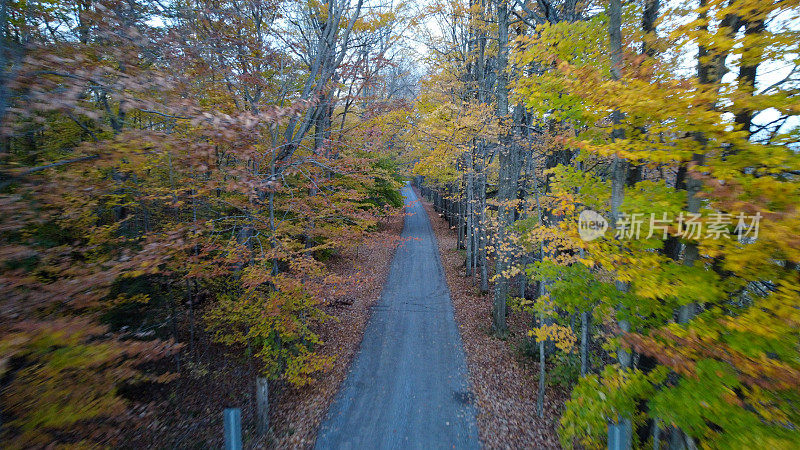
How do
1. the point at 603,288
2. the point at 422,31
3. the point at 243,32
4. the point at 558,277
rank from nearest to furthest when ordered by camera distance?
the point at 603,288, the point at 558,277, the point at 243,32, the point at 422,31

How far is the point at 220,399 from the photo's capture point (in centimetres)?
770

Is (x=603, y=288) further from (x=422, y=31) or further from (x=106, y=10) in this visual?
(x=422, y=31)

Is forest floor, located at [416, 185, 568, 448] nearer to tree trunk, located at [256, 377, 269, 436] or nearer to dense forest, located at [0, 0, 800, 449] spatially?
dense forest, located at [0, 0, 800, 449]

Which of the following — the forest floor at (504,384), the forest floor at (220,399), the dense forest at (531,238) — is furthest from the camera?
the forest floor at (504,384)

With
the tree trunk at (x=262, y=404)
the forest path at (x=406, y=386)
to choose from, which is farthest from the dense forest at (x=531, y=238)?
the forest path at (x=406, y=386)

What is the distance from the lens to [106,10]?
436cm

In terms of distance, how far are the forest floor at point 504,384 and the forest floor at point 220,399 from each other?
3.83 meters

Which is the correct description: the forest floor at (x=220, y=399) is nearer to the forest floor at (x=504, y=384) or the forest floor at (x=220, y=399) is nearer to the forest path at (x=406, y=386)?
the forest path at (x=406, y=386)

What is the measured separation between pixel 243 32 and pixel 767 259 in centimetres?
1095

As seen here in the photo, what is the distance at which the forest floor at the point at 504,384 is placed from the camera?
6.63 m

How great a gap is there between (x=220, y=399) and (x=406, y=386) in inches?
191

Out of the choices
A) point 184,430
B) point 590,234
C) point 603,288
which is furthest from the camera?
point 184,430

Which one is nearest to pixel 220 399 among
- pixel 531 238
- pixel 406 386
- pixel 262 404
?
pixel 262 404

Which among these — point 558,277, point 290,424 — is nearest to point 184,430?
point 290,424
